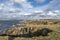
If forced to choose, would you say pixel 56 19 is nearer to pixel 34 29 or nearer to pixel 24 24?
pixel 34 29

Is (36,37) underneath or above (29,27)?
underneath

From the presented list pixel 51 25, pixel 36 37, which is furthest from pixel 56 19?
pixel 36 37

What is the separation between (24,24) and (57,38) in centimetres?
230

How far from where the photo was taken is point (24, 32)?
333 inches

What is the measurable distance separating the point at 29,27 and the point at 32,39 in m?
0.84

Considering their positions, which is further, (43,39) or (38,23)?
(38,23)

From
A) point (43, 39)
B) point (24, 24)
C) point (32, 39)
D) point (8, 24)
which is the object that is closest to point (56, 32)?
point (43, 39)

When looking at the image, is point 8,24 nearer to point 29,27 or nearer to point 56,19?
point 29,27

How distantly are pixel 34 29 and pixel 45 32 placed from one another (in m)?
0.74

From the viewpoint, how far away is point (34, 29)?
332 inches

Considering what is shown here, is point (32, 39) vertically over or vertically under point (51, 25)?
under

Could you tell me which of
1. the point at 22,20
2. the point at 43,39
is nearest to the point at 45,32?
the point at 43,39

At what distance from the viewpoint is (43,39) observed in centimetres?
810

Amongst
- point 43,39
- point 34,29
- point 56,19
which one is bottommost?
point 43,39
